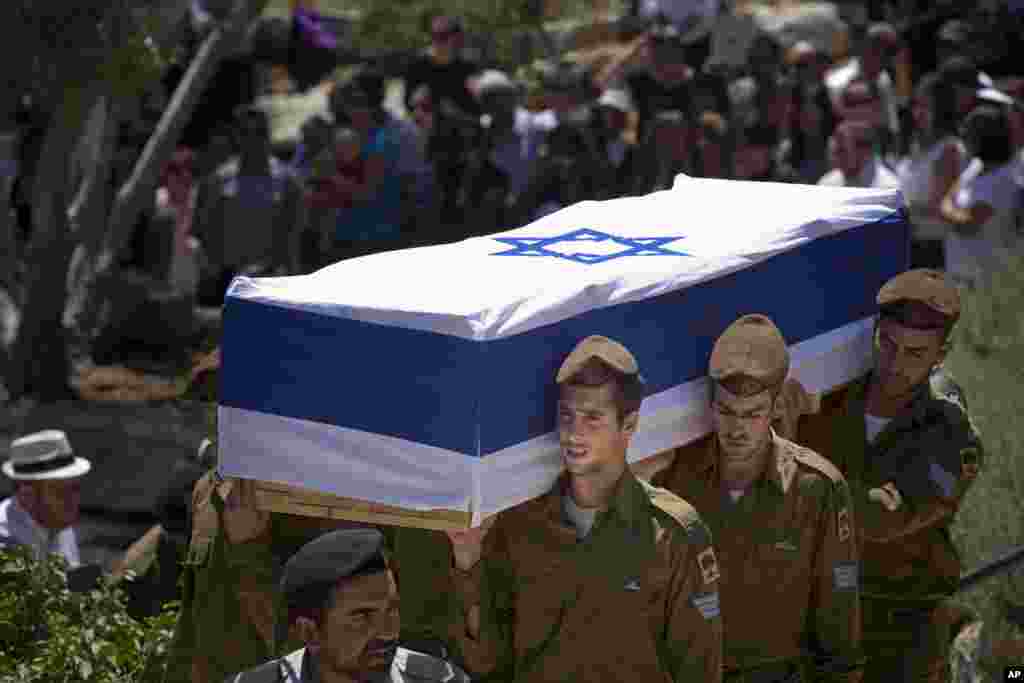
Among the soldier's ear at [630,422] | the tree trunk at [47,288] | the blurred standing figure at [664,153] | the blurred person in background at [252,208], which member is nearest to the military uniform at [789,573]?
the soldier's ear at [630,422]

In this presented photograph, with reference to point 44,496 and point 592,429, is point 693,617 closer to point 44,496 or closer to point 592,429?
point 592,429

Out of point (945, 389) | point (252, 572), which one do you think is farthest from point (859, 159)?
point (252, 572)

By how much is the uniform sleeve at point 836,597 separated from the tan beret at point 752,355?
0.35 m

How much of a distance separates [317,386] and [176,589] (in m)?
2.45

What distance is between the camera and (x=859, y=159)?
408 inches

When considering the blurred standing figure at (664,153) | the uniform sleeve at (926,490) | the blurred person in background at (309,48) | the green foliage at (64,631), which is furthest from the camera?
the blurred person in background at (309,48)

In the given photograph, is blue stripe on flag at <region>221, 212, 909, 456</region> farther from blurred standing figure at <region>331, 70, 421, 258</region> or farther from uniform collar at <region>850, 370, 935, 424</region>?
blurred standing figure at <region>331, 70, 421, 258</region>

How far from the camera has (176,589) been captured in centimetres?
748

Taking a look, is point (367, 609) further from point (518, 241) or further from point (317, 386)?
point (518, 241)

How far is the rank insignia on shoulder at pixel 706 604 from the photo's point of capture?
514 cm

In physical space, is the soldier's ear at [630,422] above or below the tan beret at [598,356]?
below

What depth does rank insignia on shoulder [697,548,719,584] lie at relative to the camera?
17.0ft

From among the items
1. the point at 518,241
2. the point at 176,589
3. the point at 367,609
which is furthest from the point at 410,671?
the point at 176,589

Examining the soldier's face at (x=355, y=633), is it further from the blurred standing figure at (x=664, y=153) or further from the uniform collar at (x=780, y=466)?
the blurred standing figure at (x=664, y=153)
